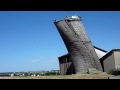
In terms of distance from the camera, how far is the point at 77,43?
5016 cm

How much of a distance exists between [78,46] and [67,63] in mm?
10033

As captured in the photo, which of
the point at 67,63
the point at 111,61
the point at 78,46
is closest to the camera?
the point at 78,46

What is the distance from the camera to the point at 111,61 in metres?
51.9

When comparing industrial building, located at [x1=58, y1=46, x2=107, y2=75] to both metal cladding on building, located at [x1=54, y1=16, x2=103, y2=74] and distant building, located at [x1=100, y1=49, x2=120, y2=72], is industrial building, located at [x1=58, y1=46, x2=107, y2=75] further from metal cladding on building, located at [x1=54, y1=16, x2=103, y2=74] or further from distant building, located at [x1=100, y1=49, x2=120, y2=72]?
metal cladding on building, located at [x1=54, y1=16, x2=103, y2=74]

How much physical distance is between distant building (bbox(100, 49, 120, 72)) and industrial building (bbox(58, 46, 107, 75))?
153 inches

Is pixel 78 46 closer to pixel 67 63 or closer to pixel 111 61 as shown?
pixel 111 61

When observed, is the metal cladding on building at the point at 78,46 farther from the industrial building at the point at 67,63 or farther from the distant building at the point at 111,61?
the industrial building at the point at 67,63

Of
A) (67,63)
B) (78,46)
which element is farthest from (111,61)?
(67,63)

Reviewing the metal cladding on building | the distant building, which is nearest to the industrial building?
the distant building
